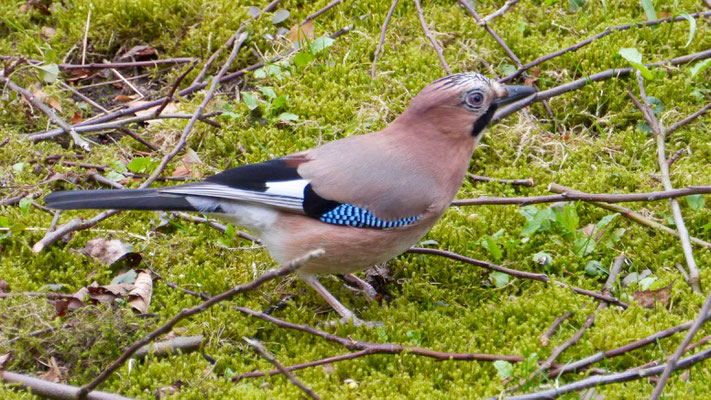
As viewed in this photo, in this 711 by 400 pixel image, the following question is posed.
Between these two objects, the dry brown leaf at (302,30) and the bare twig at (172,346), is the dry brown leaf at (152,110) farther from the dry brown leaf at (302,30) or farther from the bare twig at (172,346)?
the bare twig at (172,346)

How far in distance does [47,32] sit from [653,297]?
508cm

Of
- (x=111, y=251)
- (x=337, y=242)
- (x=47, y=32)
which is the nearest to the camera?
(x=337, y=242)

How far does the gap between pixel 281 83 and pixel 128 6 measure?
1.50 m

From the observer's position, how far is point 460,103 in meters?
4.49

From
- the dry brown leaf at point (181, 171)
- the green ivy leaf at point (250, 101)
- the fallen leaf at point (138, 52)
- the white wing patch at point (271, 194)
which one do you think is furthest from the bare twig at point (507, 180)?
the fallen leaf at point (138, 52)

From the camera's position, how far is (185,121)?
19.4 ft

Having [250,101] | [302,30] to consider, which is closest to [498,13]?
[302,30]

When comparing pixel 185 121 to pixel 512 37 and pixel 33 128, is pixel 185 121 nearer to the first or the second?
pixel 33 128

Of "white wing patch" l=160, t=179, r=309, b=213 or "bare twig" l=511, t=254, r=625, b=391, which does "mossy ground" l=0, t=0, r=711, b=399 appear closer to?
"bare twig" l=511, t=254, r=625, b=391

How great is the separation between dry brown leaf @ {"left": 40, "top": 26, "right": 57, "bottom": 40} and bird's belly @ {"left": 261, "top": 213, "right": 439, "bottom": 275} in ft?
11.1

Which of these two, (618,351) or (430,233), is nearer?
(618,351)

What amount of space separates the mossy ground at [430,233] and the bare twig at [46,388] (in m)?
0.06

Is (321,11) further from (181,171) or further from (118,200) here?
(118,200)

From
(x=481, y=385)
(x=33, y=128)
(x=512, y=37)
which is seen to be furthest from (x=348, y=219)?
(x=33, y=128)
